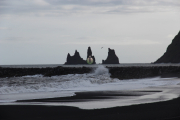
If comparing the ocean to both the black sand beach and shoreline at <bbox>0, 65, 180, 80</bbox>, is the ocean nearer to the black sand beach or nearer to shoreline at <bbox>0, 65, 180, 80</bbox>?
the black sand beach

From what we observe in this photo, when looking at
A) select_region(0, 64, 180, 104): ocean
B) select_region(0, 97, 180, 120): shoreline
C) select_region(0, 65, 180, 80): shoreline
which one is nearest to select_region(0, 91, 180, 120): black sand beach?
select_region(0, 97, 180, 120): shoreline

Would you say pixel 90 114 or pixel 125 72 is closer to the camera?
pixel 90 114

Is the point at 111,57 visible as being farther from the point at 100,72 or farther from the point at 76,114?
the point at 76,114

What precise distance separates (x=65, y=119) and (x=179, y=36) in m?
201

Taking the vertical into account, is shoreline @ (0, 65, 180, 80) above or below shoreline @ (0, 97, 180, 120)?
below

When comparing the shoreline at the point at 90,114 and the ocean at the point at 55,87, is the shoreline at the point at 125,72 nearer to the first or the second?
the ocean at the point at 55,87

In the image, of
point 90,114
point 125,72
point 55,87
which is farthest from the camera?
point 125,72

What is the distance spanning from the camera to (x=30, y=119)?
767 centimetres

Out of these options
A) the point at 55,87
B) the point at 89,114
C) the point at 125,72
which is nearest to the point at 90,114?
the point at 89,114

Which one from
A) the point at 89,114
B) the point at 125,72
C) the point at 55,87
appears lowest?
the point at 125,72

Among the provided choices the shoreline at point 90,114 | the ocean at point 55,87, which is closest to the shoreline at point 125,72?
the ocean at point 55,87

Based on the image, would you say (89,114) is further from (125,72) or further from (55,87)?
(125,72)

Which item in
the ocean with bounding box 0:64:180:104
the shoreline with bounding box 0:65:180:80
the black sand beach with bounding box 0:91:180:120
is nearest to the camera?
the black sand beach with bounding box 0:91:180:120

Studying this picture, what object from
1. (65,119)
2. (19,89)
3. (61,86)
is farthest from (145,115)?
(61,86)
